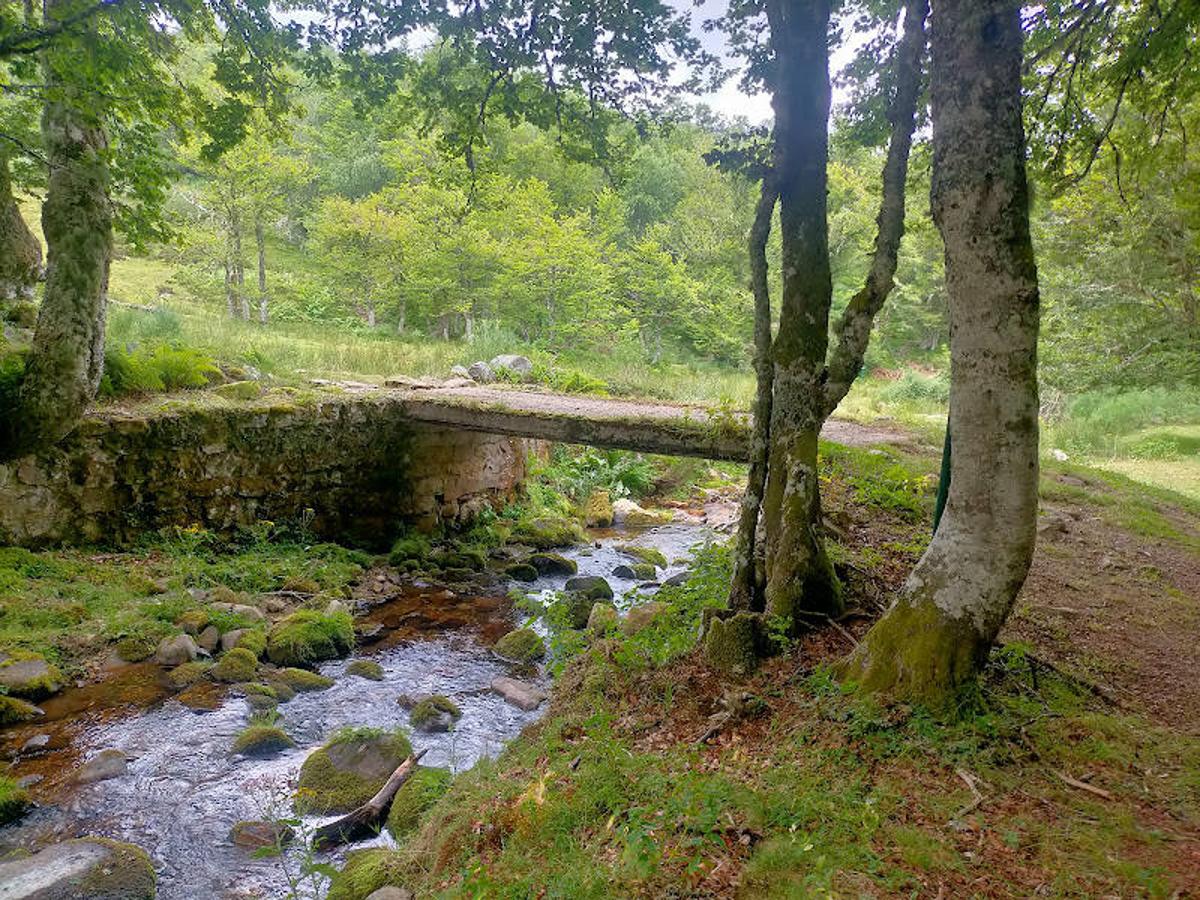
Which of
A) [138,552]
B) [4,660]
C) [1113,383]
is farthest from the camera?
[1113,383]

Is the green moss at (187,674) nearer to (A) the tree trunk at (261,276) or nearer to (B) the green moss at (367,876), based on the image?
(B) the green moss at (367,876)

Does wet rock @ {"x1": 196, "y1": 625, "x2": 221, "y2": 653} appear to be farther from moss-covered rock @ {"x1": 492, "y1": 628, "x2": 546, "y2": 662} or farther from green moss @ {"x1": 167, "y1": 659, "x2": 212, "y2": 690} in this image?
moss-covered rock @ {"x1": 492, "y1": 628, "x2": 546, "y2": 662}

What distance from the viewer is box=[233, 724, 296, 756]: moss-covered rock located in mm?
5074

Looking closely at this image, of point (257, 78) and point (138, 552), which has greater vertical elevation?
point (257, 78)

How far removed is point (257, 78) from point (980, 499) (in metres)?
6.10

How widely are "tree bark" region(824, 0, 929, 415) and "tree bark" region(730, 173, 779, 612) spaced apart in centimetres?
42

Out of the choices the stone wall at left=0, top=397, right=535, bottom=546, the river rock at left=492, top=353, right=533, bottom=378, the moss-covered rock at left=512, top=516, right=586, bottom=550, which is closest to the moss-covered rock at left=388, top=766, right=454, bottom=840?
the stone wall at left=0, top=397, right=535, bottom=546

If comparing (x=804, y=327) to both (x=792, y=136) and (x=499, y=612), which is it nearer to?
(x=792, y=136)

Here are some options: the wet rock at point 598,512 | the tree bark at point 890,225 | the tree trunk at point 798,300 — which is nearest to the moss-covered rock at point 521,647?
the tree trunk at point 798,300

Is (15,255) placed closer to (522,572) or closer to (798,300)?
(522,572)

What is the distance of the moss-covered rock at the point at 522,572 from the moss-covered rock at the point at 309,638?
2.81 metres

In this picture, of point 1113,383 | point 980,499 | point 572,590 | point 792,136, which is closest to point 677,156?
point 1113,383

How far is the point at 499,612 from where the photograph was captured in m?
8.39

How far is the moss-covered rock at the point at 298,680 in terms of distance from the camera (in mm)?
6066
